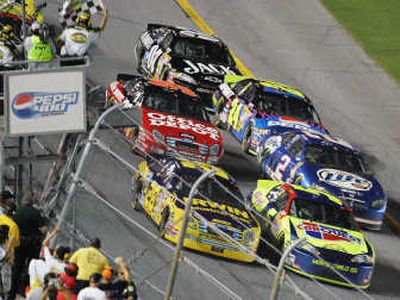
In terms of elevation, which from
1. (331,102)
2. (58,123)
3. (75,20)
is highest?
(58,123)

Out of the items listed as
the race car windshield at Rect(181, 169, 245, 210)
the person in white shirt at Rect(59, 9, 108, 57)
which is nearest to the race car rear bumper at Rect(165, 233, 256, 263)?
the race car windshield at Rect(181, 169, 245, 210)

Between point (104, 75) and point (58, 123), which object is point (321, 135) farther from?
point (58, 123)

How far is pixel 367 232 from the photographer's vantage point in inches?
1027

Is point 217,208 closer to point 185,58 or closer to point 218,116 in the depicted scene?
point 218,116

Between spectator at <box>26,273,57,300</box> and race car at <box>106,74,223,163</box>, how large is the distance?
7560mm

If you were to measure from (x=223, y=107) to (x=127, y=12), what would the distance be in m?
7.07

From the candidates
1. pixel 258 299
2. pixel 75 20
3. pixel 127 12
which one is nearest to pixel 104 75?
pixel 75 20

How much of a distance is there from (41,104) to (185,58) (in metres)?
11.5

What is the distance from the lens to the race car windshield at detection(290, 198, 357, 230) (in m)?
24.1

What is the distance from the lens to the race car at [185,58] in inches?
1189

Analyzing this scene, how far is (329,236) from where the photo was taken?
77.3ft

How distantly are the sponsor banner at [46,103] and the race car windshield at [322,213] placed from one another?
19.2 ft

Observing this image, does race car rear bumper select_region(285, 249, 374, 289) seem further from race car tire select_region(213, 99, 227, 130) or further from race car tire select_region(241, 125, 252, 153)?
race car tire select_region(213, 99, 227, 130)

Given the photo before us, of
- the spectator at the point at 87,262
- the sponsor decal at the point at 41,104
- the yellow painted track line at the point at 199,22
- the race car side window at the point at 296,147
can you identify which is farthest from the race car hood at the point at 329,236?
the yellow painted track line at the point at 199,22
